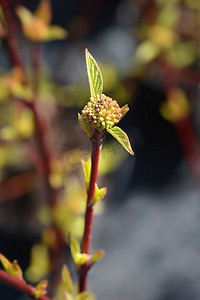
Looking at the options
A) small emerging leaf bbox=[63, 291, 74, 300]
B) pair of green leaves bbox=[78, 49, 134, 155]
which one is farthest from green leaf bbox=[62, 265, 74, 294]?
pair of green leaves bbox=[78, 49, 134, 155]

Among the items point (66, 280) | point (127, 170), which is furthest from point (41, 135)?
point (127, 170)

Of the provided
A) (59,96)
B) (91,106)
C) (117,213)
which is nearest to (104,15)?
(59,96)

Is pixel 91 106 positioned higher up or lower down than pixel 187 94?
higher up

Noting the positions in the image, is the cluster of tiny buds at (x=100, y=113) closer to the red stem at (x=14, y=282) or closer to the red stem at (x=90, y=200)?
the red stem at (x=90, y=200)

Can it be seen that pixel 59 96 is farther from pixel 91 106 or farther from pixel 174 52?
pixel 91 106

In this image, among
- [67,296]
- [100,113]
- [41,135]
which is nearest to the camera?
[100,113]

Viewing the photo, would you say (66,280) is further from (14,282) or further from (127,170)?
(127,170)
